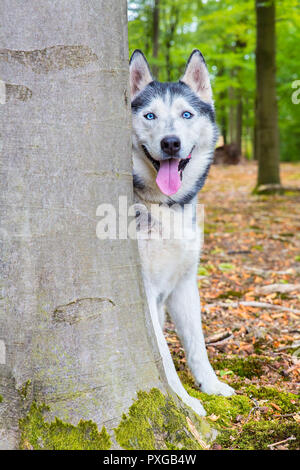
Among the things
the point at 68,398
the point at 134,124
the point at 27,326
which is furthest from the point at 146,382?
the point at 134,124

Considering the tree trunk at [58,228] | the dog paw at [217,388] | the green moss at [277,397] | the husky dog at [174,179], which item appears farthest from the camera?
the dog paw at [217,388]

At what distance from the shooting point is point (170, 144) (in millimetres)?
2570

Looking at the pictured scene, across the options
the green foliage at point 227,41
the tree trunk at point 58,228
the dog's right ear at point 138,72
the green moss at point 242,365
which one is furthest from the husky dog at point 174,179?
the green foliage at point 227,41

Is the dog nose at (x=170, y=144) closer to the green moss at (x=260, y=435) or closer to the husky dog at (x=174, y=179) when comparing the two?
the husky dog at (x=174, y=179)

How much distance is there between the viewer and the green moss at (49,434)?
1.75 meters

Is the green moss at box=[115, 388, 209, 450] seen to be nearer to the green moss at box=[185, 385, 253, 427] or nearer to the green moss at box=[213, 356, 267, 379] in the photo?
the green moss at box=[185, 385, 253, 427]

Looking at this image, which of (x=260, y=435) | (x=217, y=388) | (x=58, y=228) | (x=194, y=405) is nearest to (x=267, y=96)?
(x=217, y=388)

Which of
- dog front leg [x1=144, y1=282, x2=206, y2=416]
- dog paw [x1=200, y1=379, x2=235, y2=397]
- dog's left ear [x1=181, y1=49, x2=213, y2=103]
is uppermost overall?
dog's left ear [x1=181, y1=49, x2=213, y2=103]

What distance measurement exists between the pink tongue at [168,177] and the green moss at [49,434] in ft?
4.53

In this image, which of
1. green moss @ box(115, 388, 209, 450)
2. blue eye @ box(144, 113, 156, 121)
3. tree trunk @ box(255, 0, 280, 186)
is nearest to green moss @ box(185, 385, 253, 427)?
green moss @ box(115, 388, 209, 450)

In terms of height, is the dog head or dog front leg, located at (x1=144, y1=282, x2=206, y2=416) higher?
the dog head

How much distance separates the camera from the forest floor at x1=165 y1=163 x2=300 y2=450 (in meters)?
2.34

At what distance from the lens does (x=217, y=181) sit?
581 inches

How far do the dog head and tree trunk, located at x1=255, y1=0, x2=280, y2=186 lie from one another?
774cm
